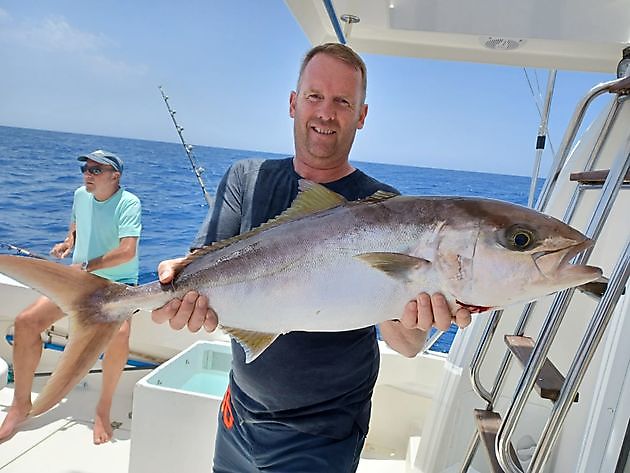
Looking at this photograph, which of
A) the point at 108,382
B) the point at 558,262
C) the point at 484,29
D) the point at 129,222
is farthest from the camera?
the point at 129,222

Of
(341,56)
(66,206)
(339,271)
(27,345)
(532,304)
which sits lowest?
(66,206)

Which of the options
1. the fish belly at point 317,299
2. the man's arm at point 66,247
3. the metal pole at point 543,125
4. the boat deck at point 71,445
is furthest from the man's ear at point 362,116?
the man's arm at point 66,247

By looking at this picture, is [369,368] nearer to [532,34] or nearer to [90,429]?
[532,34]

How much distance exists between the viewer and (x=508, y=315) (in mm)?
2562

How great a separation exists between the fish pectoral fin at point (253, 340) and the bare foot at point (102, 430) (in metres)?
2.40

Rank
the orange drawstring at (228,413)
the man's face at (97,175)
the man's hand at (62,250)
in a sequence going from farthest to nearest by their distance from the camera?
1. the man's hand at (62,250)
2. the man's face at (97,175)
3. the orange drawstring at (228,413)

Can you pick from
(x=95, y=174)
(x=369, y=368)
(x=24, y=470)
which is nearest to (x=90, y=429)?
(x=24, y=470)

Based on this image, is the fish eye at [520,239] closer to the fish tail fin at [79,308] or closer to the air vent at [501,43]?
the fish tail fin at [79,308]

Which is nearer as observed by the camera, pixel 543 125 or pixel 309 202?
pixel 309 202

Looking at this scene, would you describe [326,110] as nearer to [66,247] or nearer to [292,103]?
[292,103]

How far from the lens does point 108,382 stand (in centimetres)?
343

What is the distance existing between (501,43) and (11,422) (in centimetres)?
355

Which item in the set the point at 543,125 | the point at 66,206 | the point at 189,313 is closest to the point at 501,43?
the point at 543,125

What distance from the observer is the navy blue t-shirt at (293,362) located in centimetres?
155
